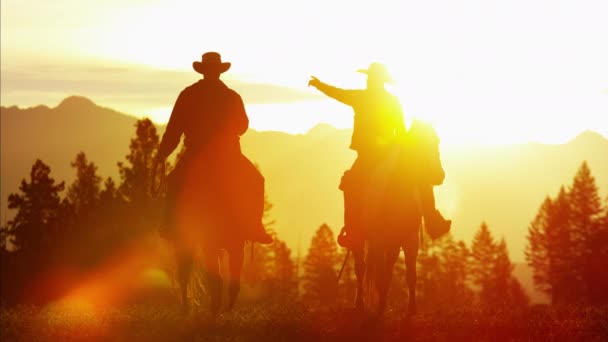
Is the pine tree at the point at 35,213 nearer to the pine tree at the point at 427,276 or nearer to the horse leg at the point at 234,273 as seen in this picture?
the pine tree at the point at 427,276

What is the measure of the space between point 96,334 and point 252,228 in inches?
130

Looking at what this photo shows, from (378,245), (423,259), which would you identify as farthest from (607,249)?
(378,245)

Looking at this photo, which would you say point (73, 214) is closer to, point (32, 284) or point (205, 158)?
point (32, 284)

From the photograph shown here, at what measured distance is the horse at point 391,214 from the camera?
1661cm

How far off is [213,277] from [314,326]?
2370mm

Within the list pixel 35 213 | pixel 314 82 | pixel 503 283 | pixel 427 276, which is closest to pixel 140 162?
pixel 35 213

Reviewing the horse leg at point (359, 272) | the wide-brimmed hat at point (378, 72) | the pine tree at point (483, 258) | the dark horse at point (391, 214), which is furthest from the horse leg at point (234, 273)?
the pine tree at point (483, 258)

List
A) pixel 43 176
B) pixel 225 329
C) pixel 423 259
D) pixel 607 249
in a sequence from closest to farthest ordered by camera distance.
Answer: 1. pixel 225 329
2. pixel 607 249
3. pixel 43 176
4. pixel 423 259

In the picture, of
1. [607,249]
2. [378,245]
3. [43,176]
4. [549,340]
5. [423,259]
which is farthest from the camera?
[423,259]

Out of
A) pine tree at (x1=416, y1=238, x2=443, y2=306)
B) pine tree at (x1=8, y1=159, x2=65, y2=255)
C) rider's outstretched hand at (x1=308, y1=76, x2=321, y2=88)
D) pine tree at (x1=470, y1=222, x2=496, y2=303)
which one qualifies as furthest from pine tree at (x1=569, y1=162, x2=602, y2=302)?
rider's outstretched hand at (x1=308, y1=76, x2=321, y2=88)

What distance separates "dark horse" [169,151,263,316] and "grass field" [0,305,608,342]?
629mm

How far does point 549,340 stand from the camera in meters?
13.8

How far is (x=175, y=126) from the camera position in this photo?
17359mm

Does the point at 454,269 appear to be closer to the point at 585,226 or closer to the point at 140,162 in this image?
the point at 585,226
